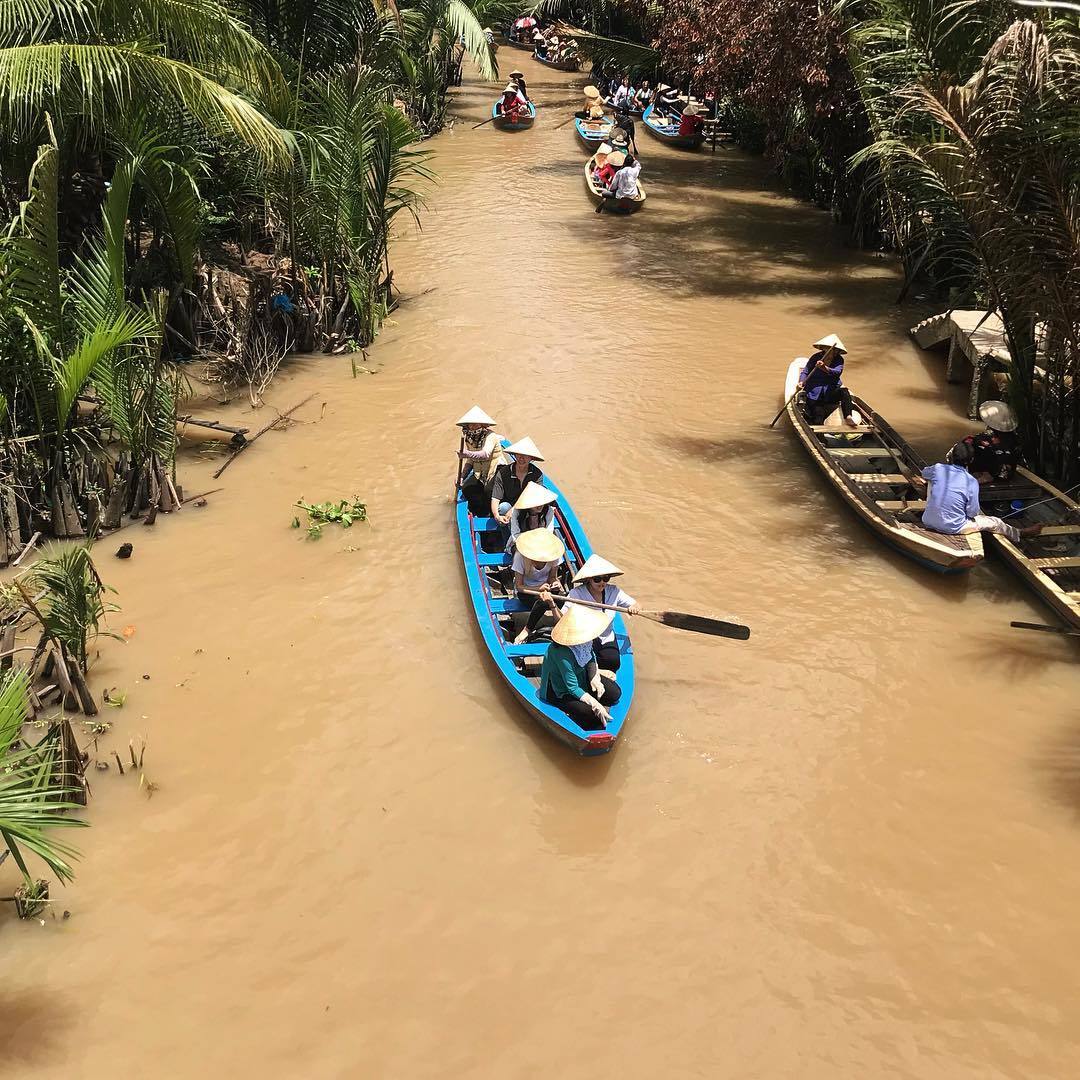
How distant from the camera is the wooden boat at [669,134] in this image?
22984mm

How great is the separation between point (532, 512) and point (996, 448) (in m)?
4.14

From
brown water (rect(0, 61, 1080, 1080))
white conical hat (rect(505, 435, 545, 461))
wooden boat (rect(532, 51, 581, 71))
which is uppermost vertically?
wooden boat (rect(532, 51, 581, 71))

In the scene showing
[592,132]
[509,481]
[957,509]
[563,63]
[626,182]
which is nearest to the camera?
[957,509]

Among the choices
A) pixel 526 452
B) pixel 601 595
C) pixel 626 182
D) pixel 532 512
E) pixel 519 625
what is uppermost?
pixel 626 182

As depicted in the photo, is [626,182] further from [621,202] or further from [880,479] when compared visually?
[880,479]

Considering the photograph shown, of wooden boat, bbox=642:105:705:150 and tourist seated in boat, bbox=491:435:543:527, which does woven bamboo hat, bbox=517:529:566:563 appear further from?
wooden boat, bbox=642:105:705:150

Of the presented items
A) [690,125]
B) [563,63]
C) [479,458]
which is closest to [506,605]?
[479,458]

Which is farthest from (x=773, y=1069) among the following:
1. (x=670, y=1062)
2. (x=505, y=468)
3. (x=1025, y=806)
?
(x=505, y=468)

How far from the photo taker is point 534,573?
7.51 metres

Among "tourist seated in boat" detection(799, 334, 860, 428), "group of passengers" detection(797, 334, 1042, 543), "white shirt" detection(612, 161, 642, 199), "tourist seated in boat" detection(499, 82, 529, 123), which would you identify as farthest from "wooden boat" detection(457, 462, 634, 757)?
"tourist seated in boat" detection(499, 82, 529, 123)

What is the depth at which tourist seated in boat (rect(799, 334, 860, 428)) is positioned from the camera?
1009 cm

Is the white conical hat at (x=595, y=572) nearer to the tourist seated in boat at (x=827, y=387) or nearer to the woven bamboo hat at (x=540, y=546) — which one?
the woven bamboo hat at (x=540, y=546)

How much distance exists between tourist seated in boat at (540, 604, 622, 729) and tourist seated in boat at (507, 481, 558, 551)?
135 centimetres

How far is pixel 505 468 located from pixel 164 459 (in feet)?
9.90
